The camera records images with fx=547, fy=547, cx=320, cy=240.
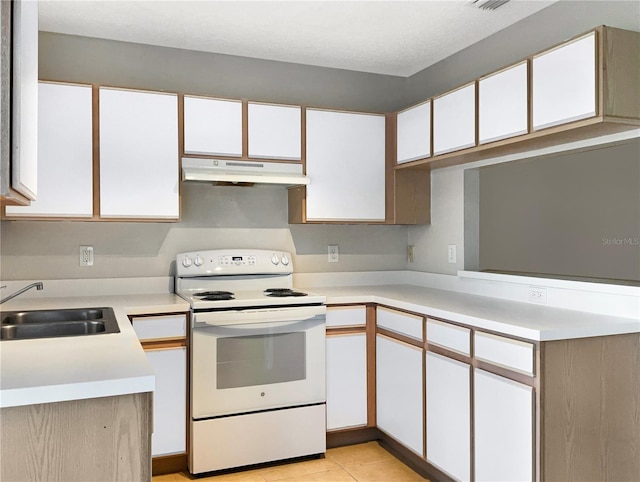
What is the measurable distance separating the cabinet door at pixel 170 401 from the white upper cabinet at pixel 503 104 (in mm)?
1969

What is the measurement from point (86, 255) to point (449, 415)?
226 centimetres

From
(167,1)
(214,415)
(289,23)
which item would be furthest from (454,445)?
(167,1)

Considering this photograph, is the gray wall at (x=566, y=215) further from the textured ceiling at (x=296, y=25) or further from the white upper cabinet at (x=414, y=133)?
the textured ceiling at (x=296, y=25)

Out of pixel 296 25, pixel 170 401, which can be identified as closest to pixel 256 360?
pixel 170 401

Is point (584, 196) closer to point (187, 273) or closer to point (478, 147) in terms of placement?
point (478, 147)

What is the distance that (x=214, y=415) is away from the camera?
2930 mm

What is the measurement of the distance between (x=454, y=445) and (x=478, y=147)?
150 centimetres

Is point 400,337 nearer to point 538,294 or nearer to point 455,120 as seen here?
point 538,294

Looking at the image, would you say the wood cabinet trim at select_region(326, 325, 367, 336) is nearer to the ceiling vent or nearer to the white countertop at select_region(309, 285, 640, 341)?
the white countertop at select_region(309, 285, 640, 341)

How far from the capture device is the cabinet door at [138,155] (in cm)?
304

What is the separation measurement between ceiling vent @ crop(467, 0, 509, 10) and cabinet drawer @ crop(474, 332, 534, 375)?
169 centimetres

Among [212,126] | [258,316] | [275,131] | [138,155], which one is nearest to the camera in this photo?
[258,316]

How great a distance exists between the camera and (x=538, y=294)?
280 centimetres

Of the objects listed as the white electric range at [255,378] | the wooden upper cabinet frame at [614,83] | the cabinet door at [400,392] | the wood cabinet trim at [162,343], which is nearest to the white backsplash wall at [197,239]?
the white electric range at [255,378]
